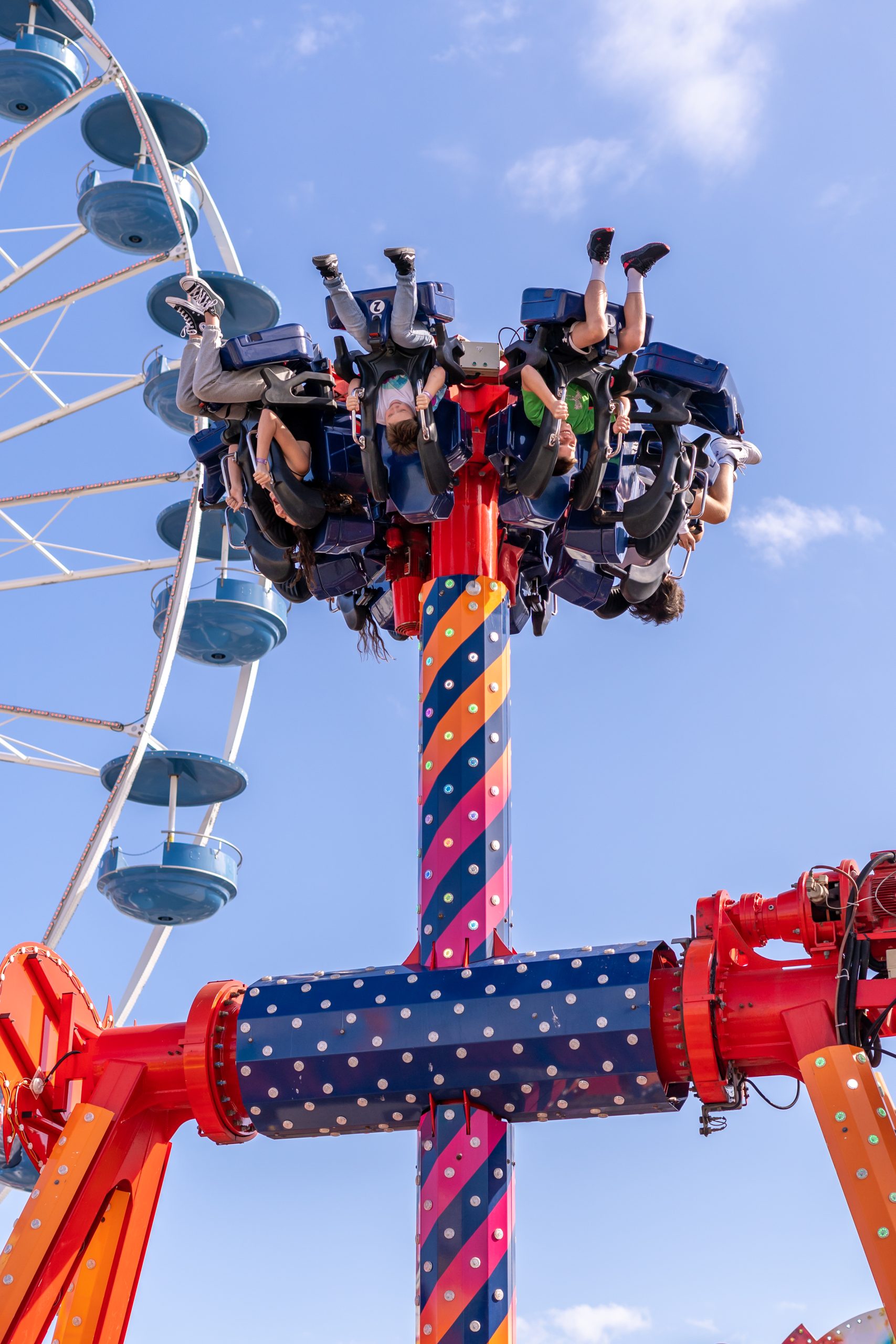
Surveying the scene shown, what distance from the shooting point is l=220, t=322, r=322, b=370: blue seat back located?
1152 cm

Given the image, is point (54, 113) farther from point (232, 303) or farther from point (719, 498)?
point (719, 498)

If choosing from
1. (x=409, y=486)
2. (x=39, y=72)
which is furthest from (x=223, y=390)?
(x=39, y=72)

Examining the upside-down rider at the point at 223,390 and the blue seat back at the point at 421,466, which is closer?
the blue seat back at the point at 421,466

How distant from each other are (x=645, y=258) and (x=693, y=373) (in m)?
0.77

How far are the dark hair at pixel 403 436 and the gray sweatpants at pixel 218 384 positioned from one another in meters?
0.88

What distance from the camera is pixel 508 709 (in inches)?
452

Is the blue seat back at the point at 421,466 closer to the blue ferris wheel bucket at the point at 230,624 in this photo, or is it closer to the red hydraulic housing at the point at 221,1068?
the red hydraulic housing at the point at 221,1068

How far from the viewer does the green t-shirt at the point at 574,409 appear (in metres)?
11.0

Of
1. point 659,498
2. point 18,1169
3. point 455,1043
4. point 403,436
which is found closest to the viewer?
point 455,1043

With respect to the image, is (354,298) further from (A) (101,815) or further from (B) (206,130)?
(B) (206,130)

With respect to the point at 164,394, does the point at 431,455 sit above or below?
below

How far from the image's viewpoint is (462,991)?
1027 centimetres

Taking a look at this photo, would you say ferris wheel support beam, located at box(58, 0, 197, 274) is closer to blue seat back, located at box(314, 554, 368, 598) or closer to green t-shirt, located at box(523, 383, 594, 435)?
blue seat back, located at box(314, 554, 368, 598)

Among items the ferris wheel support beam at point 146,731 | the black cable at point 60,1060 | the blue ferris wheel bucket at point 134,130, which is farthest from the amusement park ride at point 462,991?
the blue ferris wheel bucket at point 134,130
